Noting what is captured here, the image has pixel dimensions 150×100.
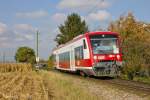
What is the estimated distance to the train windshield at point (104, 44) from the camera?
88.2 feet

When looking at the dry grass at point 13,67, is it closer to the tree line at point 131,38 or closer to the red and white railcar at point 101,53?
the tree line at point 131,38

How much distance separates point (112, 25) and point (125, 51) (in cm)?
2312

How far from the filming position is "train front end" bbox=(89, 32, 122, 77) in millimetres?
26281

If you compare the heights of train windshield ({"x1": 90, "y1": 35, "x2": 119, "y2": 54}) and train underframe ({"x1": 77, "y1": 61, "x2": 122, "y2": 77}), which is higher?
train windshield ({"x1": 90, "y1": 35, "x2": 119, "y2": 54})

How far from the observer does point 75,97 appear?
14.0 metres

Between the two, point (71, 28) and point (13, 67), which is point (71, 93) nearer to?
point (13, 67)

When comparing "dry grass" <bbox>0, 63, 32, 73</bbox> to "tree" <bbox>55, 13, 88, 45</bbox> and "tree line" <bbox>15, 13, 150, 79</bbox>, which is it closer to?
"tree line" <bbox>15, 13, 150, 79</bbox>

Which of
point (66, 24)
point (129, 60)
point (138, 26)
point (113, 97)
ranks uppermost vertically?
point (66, 24)

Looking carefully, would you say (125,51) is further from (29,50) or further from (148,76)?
(29,50)

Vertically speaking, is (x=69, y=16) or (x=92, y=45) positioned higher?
(x=69, y=16)

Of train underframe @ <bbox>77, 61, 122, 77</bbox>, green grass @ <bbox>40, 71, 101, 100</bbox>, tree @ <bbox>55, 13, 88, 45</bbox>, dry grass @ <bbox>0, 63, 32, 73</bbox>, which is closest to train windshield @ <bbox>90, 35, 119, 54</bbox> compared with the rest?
train underframe @ <bbox>77, 61, 122, 77</bbox>

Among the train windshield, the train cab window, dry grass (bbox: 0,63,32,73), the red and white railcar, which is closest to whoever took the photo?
the red and white railcar

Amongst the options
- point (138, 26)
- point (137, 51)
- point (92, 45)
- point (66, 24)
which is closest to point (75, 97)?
point (92, 45)

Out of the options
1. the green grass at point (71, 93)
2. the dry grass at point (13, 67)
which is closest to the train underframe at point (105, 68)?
the green grass at point (71, 93)
